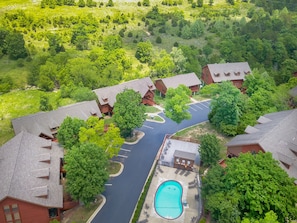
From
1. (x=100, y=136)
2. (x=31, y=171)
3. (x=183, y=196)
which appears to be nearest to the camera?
(x=31, y=171)

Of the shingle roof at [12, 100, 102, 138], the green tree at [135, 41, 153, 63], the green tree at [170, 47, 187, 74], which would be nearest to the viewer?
the shingle roof at [12, 100, 102, 138]

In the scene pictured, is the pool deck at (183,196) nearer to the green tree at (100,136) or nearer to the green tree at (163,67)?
the green tree at (100,136)

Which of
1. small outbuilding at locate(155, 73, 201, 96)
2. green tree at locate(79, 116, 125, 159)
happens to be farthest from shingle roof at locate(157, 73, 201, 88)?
green tree at locate(79, 116, 125, 159)

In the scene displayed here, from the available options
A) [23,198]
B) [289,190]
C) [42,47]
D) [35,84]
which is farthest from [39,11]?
[289,190]

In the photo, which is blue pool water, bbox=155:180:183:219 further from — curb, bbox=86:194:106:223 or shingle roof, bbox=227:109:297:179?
shingle roof, bbox=227:109:297:179

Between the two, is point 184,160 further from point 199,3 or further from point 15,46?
point 199,3

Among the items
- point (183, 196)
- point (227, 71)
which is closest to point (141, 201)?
point (183, 196)

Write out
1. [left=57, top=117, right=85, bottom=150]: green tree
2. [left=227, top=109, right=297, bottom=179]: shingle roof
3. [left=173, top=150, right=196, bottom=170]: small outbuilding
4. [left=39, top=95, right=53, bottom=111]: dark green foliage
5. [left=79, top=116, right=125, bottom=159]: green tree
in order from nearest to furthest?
[left=227, top=109, right=297, bottom=179]: shingle roof
[left=79, top=116, right=125, bottom=159]: green tree
[left=57, top=117, right=85, bottom=150]: green tree
[left=173, top=150, right=196, bottom=170]: small outbuilding
[left=39, top=95, right=53, bottom=111]: dark green foliage

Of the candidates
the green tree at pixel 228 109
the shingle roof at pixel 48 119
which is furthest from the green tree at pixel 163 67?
the shingle roof at pixel 48 119
